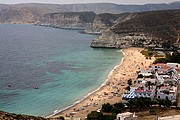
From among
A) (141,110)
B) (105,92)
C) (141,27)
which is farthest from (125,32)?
(141,110)

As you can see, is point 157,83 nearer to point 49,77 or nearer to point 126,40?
point 49,77

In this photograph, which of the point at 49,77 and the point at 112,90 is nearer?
the point at 112,90

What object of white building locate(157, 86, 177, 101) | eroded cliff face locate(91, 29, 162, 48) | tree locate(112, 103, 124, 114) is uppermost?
eroded cliff face locate(91, 29, 162, 48)

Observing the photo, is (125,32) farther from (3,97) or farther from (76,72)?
(3,97)

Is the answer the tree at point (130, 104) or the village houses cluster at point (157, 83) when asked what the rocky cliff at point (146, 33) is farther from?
the tree at point (130, 104)

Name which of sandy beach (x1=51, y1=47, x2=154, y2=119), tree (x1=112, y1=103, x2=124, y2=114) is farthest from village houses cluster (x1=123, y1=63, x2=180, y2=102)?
tree (x1=112, y1=103, x2=124, y2=114)

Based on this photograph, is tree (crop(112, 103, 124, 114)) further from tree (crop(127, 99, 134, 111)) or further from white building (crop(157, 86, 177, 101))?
white building (crop(157, 86, 177, 101))

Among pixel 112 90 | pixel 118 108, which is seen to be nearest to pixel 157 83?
pixel 112 90
